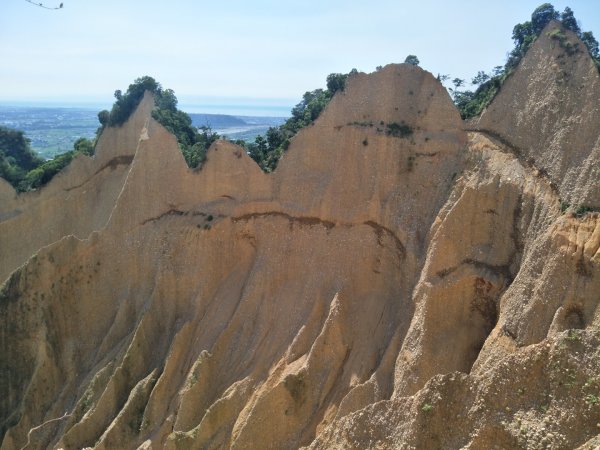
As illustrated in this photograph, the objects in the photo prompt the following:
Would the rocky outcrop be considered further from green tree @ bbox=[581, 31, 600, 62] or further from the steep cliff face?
the steep cliff face

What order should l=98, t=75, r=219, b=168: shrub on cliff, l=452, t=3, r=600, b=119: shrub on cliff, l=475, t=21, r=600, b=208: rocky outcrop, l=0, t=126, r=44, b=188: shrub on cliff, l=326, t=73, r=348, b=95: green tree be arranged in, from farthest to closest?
l=0, t=126, r=44, b=188: shrub on cliff
l=98, t=75, r=219, b=168: shrub on cliff
l=326, t=73, r=348, b=95: green tree
l=452, t=3, r=600, b=119: shrub on cliff
l=475, t=21, r=600, b=208: rocky outcrop

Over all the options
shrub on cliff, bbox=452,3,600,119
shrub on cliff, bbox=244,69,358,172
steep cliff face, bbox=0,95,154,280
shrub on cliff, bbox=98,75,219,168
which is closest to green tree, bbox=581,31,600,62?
shrub on cliff, bbox=452,3,600,119

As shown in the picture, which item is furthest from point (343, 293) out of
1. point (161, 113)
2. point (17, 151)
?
point (17, 151)

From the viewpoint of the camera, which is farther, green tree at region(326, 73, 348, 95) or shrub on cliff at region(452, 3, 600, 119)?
green tree at region(326, 73, 348, 95)

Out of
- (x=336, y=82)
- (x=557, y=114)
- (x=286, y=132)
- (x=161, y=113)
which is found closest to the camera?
(x=557, y=114)

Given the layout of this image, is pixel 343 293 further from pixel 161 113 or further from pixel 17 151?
pixel 17 151

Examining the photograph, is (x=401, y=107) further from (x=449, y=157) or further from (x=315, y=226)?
(x=315, y=226)

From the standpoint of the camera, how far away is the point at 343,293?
79.6 feet

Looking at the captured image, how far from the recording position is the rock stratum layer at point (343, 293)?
17.5 meters

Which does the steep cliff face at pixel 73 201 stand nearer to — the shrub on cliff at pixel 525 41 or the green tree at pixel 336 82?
the green tree at pixel 336 82

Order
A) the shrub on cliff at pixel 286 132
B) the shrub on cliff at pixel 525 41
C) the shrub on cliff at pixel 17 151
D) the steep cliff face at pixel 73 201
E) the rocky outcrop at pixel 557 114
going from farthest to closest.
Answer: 1. the shrub on cliff at pixel 17 151
2. the steep cliff face at pixel 73 201
3. the shrub on cliff at pixel 286 132
4. the shrub on cliff at pixel 525 41
5. the rocky outcrop at pixel 557 114

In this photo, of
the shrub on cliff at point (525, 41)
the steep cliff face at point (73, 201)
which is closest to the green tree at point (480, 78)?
the shrub on cliff at point (525, 41)

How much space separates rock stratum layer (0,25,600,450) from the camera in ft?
57.5

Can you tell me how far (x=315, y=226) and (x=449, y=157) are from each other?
651cm
